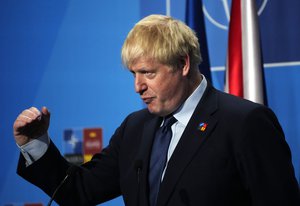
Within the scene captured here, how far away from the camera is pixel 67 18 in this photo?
348 centimetres

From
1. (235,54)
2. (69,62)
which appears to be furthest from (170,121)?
(69,62)

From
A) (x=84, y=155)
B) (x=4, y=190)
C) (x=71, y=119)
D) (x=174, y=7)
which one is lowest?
(x=4, y=190)

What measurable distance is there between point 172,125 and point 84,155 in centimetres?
178

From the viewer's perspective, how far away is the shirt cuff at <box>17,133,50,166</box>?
176 centimetres

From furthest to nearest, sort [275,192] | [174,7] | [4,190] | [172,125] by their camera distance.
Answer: [4,190]
[174,7]
[172,125]
[275,192]

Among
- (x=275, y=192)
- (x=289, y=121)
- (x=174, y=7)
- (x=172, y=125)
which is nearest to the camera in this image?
(x=275, y=192)

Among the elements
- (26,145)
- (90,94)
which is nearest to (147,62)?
(26,145)

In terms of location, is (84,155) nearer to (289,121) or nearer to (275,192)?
(289,121)

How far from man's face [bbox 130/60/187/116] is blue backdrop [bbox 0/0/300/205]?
1558 millimetres

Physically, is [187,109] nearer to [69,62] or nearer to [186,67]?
[186,67]

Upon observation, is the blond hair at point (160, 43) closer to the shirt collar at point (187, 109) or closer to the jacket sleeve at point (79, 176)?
the shirt collar at point (187, 109)

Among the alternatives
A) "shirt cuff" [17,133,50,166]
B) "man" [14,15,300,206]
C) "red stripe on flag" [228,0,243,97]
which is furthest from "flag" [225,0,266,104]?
"shirt cuff" [17,133,50,166]

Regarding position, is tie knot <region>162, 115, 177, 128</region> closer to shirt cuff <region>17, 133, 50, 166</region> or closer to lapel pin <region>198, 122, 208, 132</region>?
lapel pin <region>198, 122, 208, 132</region>

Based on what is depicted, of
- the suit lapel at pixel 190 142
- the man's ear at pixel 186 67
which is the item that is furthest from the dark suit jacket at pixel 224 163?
the man's ear at pixel 186 67
